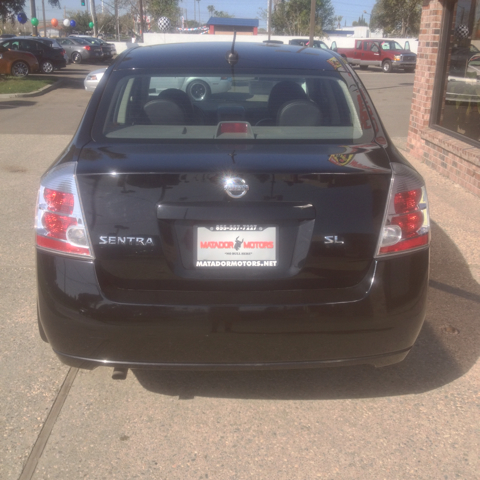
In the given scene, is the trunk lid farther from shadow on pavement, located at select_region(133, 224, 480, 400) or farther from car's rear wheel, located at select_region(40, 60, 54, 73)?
car's rear wheel, located at select_region(40, 60, 54, 73)

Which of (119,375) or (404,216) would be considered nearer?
(404,216)

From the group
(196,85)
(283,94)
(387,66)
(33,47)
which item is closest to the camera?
(283,94)

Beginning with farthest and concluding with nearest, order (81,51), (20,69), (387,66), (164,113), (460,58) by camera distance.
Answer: (81,51), (387,66), (20,69), (460,58), (164,113)

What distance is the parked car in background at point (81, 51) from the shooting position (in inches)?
1518

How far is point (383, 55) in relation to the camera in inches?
1401

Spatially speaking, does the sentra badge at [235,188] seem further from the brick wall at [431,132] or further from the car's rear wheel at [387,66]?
the car's rear wheel at [387,66]

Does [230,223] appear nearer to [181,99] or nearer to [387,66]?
[181,99]

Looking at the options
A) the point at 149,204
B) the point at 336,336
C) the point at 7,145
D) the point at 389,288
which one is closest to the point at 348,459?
the point at 336,336

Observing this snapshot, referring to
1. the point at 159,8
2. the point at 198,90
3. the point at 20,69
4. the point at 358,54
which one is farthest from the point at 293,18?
the point at 198,90

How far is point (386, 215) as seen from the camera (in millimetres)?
2582

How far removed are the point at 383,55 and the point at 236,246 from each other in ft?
118

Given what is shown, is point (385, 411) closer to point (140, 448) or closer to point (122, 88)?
point (140, 448)

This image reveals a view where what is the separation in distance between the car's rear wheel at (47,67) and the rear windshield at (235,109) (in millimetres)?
27195

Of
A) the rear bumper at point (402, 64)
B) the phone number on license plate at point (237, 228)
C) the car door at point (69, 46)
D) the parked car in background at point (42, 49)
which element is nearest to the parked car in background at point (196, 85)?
the phone number on license plate at point (237, 228)
